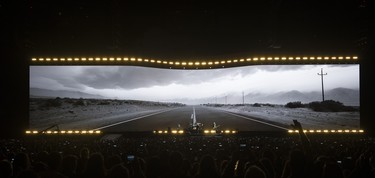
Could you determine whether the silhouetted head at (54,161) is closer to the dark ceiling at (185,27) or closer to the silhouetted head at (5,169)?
the silhouetted head at (5,169)

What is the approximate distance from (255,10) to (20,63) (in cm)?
1117

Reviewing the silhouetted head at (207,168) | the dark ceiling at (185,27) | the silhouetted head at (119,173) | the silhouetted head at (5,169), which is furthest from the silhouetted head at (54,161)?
the dark ceiling at (185,27)

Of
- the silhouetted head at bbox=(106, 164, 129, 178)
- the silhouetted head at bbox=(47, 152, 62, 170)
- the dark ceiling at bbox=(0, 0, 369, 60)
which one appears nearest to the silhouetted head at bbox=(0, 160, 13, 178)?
the silhouetted head at bbox=(47, 152, 62, 170)

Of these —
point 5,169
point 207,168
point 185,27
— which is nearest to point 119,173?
point 207,168

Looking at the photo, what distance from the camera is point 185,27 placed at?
13.8 meters

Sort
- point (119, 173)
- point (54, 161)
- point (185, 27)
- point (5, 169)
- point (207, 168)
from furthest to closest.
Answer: point (185, 27)
point (54, 161)
point (207, 168)
point (5, 169)
point (119, 173)

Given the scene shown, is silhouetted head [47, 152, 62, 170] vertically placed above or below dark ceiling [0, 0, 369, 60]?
below

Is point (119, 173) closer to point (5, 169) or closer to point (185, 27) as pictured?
point (5, 169)

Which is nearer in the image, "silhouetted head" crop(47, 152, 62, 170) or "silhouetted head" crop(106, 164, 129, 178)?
"silhouetted head" crop(106, 164, 129, 178)

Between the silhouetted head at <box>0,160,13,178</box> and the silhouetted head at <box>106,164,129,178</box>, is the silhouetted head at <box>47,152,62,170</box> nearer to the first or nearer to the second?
the silhouetted head at <box>0,160,13,178</box>

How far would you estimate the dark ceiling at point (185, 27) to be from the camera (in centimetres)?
1160

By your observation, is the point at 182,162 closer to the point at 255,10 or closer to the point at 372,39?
the point at 255,10

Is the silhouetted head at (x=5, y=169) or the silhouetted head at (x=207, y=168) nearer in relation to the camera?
the silhouetted head at (x=5, y=169)

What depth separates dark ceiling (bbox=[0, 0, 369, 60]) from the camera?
11.6 m
